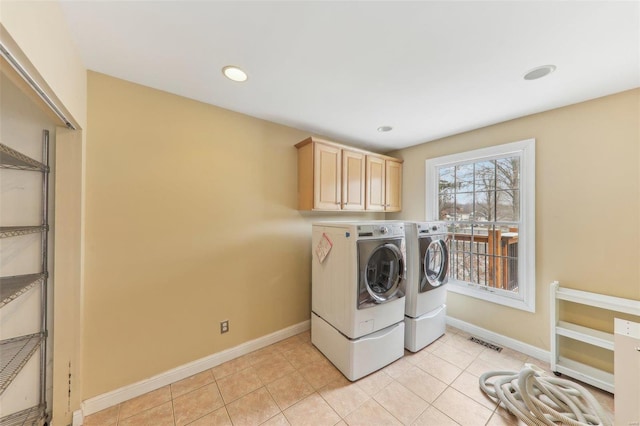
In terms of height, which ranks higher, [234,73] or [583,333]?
[234,73]

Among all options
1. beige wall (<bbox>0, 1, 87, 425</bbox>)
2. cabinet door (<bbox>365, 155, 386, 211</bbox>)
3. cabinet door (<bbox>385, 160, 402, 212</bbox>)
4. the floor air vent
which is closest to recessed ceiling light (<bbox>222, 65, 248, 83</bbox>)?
beige wall (<bbox>0, 1, 87, 425</bbox>)

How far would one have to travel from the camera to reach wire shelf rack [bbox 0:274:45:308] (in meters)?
1.09

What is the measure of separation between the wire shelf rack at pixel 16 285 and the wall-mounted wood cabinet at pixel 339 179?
2.03 metres

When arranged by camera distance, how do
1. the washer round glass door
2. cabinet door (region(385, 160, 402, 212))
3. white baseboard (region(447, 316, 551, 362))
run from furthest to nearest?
1. cabinet door (region(385, 160, 402, 212))
2. white baseboard (region(447, 316, 551, 362))
3. the washer round glass door

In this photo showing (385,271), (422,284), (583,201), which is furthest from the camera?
(422,284)

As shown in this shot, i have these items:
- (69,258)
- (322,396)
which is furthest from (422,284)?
(69,258)

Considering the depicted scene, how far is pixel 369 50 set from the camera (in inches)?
55.9

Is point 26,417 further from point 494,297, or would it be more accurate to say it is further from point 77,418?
point 494,297

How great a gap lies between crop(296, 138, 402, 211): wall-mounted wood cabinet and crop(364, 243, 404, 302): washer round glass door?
33.0 inches

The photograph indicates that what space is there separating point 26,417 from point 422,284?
120 inches

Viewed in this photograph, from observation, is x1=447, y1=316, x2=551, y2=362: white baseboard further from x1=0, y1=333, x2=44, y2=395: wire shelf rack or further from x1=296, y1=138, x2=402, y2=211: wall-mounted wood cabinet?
x1=0, y1=333, x2=44, y2=395: wire shelf rack

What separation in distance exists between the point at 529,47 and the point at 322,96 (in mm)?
1381

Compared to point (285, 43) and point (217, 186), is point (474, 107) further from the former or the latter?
point (217, 186)

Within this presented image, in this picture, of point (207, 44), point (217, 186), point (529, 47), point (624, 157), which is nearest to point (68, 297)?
point (217, 186)
